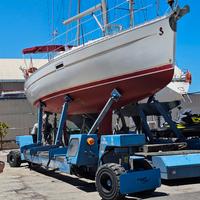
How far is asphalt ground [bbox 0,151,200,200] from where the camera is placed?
8117 millimetres

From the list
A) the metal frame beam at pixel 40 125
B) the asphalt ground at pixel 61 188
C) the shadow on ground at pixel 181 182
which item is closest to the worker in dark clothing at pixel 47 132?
the metal frame beam at pixel 40 125

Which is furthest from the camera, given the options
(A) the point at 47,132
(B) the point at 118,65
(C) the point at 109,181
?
(A) the point at 47,132

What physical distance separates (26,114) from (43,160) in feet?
49.3

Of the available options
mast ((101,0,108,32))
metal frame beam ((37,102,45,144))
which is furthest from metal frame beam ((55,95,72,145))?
mast ((101,0,108,32))

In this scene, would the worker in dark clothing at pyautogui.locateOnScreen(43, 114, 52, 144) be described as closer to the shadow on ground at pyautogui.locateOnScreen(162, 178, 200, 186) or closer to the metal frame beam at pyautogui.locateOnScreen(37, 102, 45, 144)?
the metal frame beam at pyautogui.locateOnScreen(37, 102, 45, 144)

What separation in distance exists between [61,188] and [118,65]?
320 cm

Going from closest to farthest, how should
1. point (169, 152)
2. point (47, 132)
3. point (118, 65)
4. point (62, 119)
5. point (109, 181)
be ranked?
1. point (109, 181)
2. point (169, 152)
3. point (118, 65)
4. point (62, 119)
5. point (47, 132)

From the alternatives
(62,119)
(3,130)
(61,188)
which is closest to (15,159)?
(62,119)

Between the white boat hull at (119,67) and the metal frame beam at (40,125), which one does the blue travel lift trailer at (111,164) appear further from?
the metal frame beam at (40,125)

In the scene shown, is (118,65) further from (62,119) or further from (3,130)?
(3,130)

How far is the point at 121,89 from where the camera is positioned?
1052 cm

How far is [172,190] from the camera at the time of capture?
344 inches

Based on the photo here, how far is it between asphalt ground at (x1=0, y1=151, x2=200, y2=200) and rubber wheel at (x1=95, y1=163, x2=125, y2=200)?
34cm

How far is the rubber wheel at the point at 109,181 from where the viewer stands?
7.54 meters
